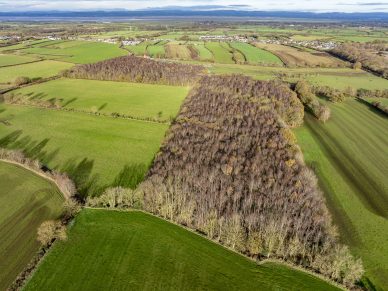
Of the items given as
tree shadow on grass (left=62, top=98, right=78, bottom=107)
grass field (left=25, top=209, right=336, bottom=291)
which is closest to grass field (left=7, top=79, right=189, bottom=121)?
tree shadow on grass (left=62, top=98, right=78, bottom=107)

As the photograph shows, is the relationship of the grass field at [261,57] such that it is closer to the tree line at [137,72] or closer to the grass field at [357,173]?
the tree line at [137,72]

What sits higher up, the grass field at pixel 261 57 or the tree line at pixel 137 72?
the tree line at pixel 137 72

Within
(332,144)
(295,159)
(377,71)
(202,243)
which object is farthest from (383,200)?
(377,71)

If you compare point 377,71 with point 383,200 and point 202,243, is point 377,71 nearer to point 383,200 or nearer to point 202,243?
point 383,200

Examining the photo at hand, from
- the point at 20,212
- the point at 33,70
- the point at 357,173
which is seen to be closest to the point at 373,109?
the point at 357,173

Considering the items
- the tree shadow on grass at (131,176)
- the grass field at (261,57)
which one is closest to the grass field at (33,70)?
the tree shadow on grass at (131,176)

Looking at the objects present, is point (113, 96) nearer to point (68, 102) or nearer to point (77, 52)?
point (68, 102)
